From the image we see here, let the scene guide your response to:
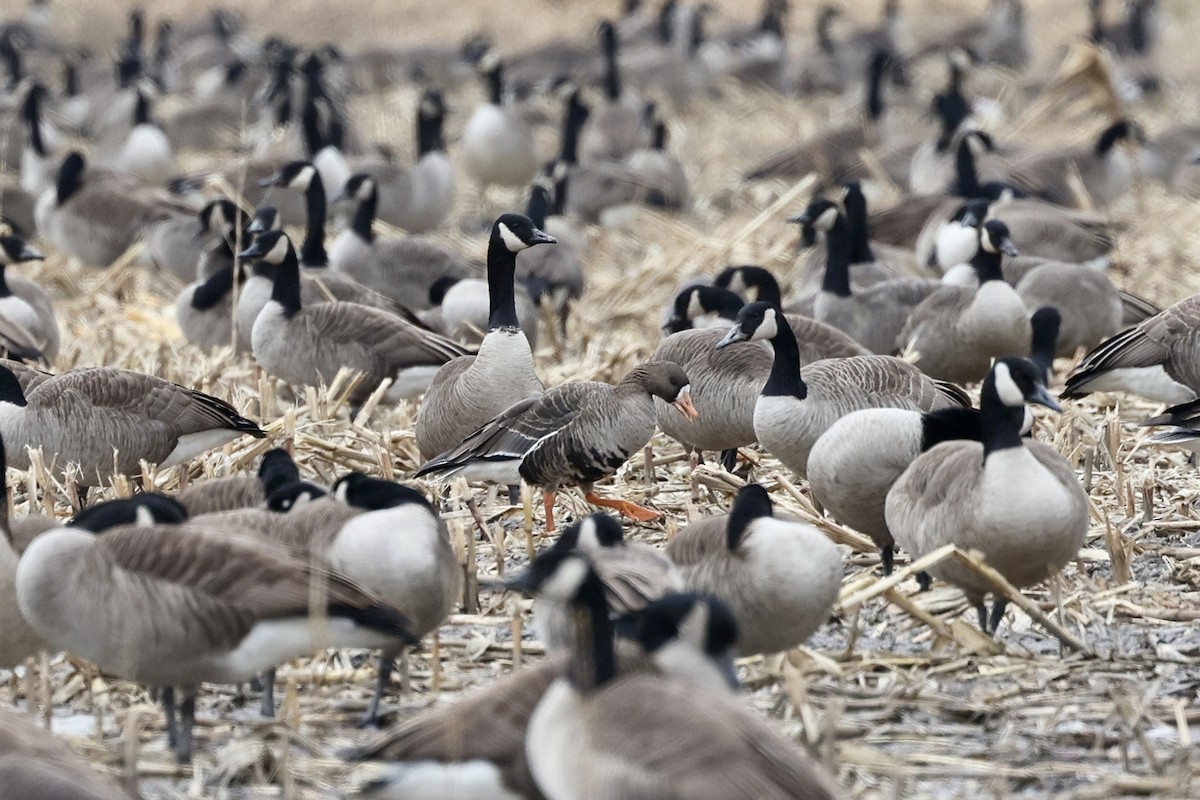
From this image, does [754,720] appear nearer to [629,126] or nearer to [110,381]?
[110,381]

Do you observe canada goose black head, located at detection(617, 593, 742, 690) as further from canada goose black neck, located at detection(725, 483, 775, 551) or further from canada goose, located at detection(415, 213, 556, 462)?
canada goose, located at detection(415, 213, 556, 462)

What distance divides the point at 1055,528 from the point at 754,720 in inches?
92.8

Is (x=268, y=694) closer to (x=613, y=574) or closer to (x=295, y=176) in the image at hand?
(x=613, y=574)

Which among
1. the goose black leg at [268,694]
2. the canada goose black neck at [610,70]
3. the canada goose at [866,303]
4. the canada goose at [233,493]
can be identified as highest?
the canada goose black neck at [610,70]

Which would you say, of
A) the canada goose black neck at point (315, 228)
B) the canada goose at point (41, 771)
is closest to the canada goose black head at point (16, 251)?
the canada goose black neck at point (315, 228)

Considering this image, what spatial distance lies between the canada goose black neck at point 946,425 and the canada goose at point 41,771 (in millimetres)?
3763

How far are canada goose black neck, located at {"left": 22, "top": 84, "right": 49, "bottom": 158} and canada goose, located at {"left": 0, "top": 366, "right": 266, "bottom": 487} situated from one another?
1255 cm

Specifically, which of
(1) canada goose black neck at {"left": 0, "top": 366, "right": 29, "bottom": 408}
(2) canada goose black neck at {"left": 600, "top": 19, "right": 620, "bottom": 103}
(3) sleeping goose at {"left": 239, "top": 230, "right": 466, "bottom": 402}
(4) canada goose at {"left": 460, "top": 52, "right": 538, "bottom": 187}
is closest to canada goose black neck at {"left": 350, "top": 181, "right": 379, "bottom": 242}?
(3) sleeping goose at {"left": 239, "top": 230, "right": 466, "bottom": 402}

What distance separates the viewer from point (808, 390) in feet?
28.1

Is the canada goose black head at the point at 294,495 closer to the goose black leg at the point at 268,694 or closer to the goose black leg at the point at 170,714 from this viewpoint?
the goose black leg at the point at 268,694

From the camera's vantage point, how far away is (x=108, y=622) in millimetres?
5539

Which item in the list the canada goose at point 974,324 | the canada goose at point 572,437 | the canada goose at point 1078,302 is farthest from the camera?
the canada goose at point 1078,302

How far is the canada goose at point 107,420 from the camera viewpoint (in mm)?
8586

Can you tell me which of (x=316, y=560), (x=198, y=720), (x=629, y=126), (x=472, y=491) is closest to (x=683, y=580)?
(x=316, y=560)
